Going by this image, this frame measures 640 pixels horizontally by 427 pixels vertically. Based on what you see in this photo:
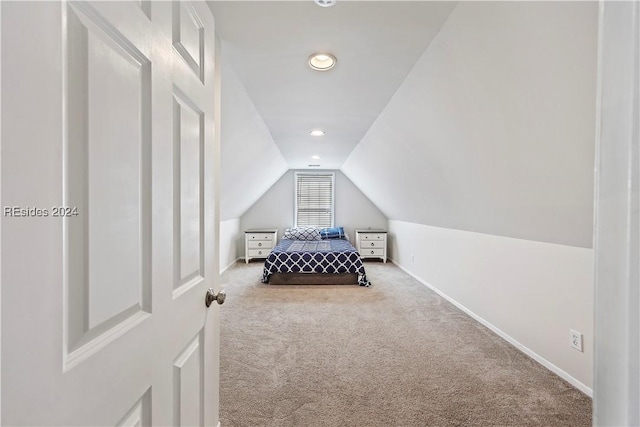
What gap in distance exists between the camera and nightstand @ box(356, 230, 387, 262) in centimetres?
619

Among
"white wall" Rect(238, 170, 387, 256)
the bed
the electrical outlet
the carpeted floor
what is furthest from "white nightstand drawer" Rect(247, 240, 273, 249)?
the electrical outlet

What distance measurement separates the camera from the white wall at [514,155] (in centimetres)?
131

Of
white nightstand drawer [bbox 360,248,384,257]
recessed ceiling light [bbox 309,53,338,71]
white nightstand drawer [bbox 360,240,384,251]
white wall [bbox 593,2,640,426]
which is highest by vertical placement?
recessed ceiling light [bbox 309,53,338,71]

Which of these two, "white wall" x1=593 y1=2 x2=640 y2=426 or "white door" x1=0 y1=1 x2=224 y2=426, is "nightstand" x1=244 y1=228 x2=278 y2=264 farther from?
"white wall" x1=593 y1=2 x2=640 y2=426

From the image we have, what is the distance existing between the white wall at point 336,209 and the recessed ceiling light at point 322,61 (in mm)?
4782

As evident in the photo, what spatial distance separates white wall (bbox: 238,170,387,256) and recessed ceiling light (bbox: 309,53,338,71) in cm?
478

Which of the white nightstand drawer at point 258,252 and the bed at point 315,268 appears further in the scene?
the white nightstand drawer at point 258,252

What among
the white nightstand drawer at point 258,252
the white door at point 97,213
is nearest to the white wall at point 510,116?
the white door at point 97,213

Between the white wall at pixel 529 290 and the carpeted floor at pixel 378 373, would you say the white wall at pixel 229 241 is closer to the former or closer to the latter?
the carpeted floor at pixel 378 373

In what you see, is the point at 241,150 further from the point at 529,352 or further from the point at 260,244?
the point at 529,352

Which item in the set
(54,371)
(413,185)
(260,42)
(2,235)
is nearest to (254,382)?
(54,371)

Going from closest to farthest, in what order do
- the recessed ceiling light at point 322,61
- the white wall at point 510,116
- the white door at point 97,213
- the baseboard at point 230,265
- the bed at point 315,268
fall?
the white door at point 97,213 < the white wall at point 510,116 < the recessed ceiling light at point 322,61 < the bed at point 315,268 < the baseboard at point 230,265

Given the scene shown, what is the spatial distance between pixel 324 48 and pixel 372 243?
4.87 meters

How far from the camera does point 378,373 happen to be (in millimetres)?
2023
